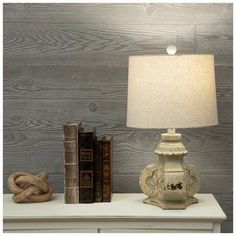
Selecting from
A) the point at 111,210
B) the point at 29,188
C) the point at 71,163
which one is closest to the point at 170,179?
the point at 111,210

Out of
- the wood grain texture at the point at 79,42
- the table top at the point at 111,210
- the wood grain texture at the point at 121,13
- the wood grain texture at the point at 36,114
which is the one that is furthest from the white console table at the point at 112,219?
the wood grain texture at the point at 121,13

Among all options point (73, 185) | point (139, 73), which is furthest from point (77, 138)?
point (139, 73)

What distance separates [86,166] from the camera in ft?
6.43

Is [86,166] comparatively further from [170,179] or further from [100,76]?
[100,76]

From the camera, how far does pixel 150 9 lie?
2.20m

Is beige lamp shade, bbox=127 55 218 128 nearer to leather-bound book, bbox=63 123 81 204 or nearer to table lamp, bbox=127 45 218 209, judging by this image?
table lamp, bbox=127 45 218 209

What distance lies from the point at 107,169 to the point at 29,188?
31 cm

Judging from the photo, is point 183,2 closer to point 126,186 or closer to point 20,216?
point 126,186

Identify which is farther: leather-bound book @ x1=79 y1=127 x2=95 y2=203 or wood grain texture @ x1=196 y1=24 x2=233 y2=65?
wood grain texture @ x1=196 y1=24 x2=233 y2=65

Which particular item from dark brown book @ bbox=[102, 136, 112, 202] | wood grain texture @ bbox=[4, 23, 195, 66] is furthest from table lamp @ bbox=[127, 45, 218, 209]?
wood grain texture @ bbox=[4, 23, 195, 66]

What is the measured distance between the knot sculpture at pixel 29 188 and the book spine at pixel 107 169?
23 cm

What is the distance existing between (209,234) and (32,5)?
3.97 feet

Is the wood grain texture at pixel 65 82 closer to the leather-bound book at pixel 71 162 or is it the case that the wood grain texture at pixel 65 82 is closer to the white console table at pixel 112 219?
the leather-bound book at pixel 71 162

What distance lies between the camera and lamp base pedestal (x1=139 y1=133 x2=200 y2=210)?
1.87 meters
